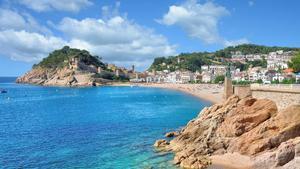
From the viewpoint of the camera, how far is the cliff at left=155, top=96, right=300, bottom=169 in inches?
912

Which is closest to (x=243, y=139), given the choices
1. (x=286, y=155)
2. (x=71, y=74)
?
(x=286, y=155)

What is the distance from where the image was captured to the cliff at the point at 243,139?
2317cm

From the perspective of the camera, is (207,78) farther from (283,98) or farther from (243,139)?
(243,139)

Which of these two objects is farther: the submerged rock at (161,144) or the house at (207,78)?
the house at (207,78)

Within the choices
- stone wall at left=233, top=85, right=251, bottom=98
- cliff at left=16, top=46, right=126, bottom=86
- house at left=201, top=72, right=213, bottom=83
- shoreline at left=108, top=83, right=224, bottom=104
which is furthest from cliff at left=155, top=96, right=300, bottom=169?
cliff at left=16, top=46, right=126, bottom=86

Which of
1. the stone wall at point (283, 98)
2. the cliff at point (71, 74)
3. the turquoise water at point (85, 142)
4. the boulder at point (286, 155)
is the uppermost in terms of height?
the cliff at point (71, 74)

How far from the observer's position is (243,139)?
26469 millimetres

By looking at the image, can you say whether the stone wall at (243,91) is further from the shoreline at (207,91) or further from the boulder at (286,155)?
the shoreline at (207,91)

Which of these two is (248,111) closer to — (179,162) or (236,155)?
(236,155)

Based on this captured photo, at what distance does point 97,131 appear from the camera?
135ft

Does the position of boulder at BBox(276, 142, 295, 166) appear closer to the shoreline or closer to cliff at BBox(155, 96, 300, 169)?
cliff at BBox(155, 96, 300, 169)

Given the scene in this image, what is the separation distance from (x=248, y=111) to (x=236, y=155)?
456cm

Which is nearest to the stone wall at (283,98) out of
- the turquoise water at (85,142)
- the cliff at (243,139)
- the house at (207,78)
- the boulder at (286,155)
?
the cliff at (243,139)

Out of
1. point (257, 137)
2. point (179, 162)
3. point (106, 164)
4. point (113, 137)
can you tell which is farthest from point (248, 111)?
point (113, 137)
